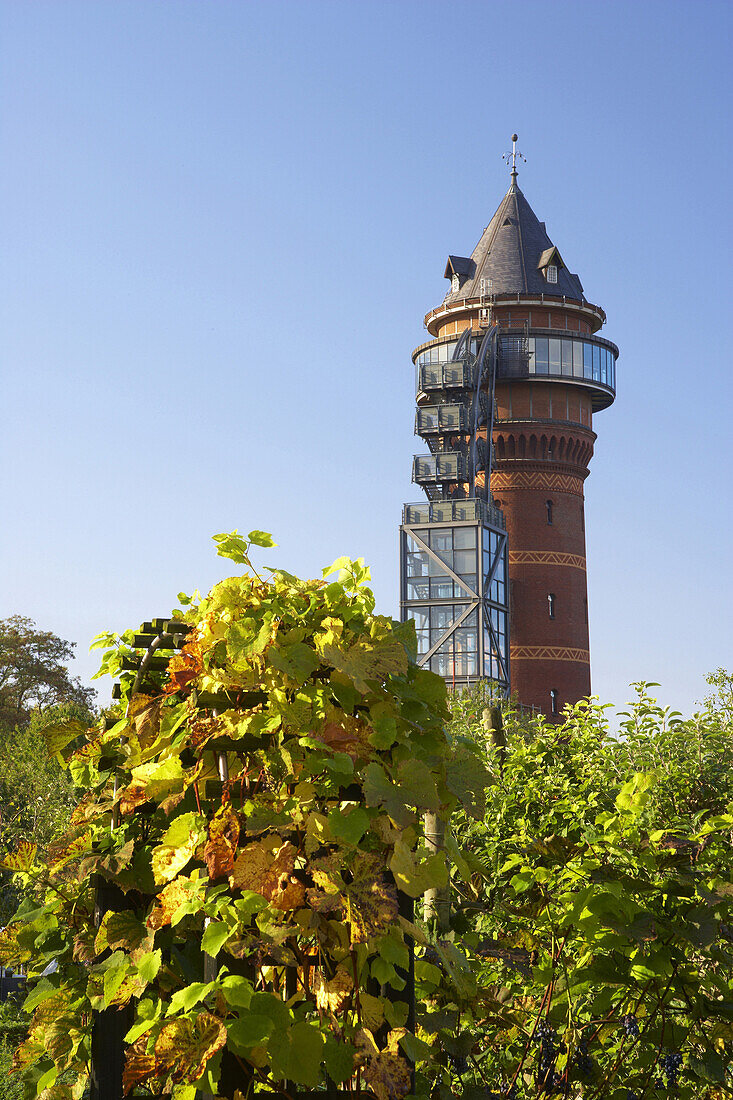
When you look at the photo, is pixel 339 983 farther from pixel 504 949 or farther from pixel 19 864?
pixel 504 949

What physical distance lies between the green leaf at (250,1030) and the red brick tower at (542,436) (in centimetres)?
4296

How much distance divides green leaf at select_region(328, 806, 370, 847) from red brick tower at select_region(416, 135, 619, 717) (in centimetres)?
4287

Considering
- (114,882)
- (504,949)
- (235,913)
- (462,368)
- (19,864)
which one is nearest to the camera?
(235,913)

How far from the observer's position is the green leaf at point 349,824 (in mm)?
2268

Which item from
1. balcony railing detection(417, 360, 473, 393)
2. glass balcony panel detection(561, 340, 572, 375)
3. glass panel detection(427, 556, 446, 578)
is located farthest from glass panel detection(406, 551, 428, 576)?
glass balcony panel detection(561, 340, 572, 375)

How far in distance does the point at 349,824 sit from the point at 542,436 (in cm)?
4511

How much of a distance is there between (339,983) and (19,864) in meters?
1.16

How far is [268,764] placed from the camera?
2.46 m

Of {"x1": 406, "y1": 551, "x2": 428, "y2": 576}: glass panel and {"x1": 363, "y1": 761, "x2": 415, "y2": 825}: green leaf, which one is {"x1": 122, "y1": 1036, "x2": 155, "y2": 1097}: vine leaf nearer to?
{"x1": 363, "y1": 761, "x2": 415, "y2": 825}: green leaf

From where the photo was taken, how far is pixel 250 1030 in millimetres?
2189

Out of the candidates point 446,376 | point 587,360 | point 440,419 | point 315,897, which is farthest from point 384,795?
point 587,360

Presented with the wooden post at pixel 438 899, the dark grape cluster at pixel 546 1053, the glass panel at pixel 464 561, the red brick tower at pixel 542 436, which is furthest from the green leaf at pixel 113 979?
the red brick tower at pixel 542 436

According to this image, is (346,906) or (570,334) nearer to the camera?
(346,906)

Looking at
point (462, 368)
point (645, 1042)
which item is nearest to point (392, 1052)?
point (645, 1042)
